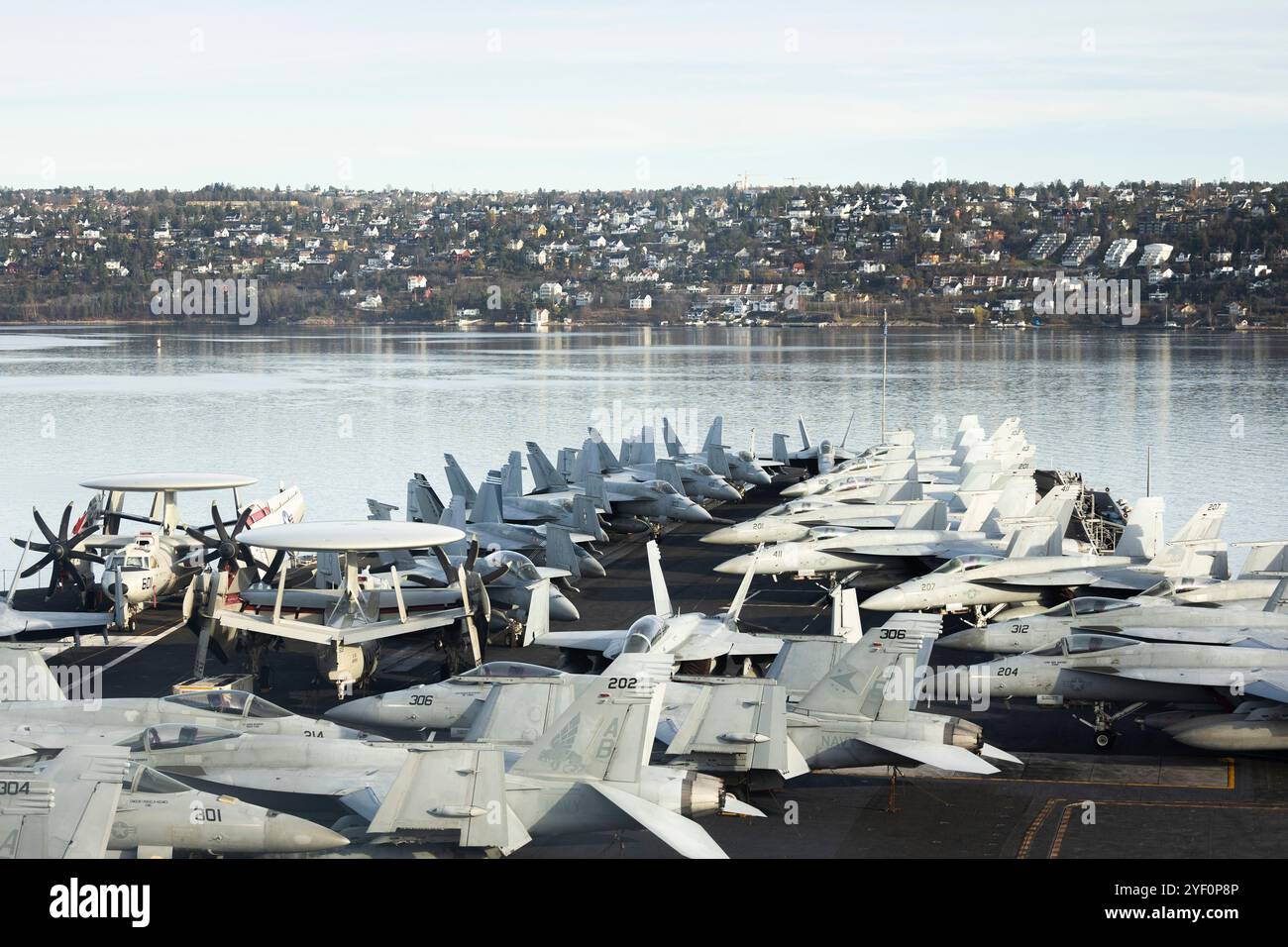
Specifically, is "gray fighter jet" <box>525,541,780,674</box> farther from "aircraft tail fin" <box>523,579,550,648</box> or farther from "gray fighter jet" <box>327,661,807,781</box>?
"gray fighter jet" <box>327,661,807,781</box>

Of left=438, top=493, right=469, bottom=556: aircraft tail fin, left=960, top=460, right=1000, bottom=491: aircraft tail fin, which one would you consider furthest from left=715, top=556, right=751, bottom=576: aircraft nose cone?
left=960, top=460, right=1000, bottom=491: aircraft tail fin

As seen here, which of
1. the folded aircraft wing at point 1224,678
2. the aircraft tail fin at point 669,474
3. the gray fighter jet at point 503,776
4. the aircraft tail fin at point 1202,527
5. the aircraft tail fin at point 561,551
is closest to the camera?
the gray fighter jet at point 503,776

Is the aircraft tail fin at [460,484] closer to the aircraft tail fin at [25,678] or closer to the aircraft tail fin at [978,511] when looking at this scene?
the aircraft tail fin at [978,511]

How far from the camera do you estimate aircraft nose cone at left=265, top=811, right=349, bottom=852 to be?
1923cm

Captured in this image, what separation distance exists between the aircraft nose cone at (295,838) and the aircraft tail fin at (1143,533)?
28.7 metres

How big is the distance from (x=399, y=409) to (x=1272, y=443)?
261 feet

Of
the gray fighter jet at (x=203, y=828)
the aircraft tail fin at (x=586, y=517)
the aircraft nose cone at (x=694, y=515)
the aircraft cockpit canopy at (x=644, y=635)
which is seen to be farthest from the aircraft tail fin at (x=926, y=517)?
the gray fighter jet at (x=203, y=828)

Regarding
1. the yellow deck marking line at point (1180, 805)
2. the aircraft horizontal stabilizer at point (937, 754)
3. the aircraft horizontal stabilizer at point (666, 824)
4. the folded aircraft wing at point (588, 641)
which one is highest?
the aircraft horizontal stabilizer at point (666, 824)

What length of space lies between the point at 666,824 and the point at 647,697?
6.48 ft

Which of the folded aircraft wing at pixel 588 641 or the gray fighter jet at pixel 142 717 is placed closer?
the gray fighter jet at pixel 142 717

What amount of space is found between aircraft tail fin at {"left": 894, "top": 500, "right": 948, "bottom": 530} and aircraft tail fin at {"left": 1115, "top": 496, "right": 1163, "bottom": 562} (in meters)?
6.29

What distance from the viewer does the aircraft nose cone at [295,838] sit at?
1923 cm

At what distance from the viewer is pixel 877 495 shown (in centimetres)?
5744
